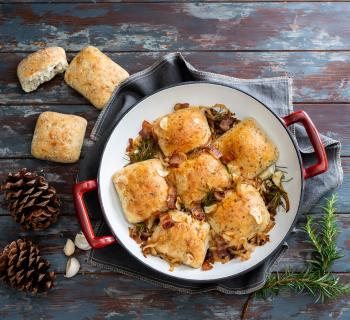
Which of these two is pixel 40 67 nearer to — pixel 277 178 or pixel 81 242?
pixel 81 242

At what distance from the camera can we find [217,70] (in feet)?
8.00

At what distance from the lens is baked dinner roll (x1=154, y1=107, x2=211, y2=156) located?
2.14 m

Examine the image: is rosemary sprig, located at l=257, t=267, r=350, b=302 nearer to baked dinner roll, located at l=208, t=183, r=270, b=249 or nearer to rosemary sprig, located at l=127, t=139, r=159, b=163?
baked dinner roll, located at l=208, t=183, r=270, b=249

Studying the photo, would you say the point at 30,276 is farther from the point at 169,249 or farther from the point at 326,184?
the point at 326,184

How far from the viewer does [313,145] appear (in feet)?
6.88

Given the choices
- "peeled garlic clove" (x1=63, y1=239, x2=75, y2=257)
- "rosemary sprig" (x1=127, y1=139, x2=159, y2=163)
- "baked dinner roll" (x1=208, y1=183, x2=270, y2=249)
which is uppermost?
"rosemary sprig" (x1=127, y1=139, x2=159, y2=163)

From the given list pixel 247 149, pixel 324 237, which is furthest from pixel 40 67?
pixel 324 237

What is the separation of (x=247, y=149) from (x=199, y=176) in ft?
0.73

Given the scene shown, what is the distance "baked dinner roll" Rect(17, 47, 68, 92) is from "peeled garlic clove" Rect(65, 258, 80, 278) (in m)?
Answer: 0.80

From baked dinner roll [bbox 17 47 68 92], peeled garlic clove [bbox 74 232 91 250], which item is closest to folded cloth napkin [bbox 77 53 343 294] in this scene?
peeled garlic clove [bbox 74 232 91 250]

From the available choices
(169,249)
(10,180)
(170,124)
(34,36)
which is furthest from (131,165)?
(34,36)

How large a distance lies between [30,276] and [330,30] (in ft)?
5.77

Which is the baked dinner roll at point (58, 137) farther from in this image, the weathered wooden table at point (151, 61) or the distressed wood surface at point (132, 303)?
the distressed wood surface at point (132, 303)

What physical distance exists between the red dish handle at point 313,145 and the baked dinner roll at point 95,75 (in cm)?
78
